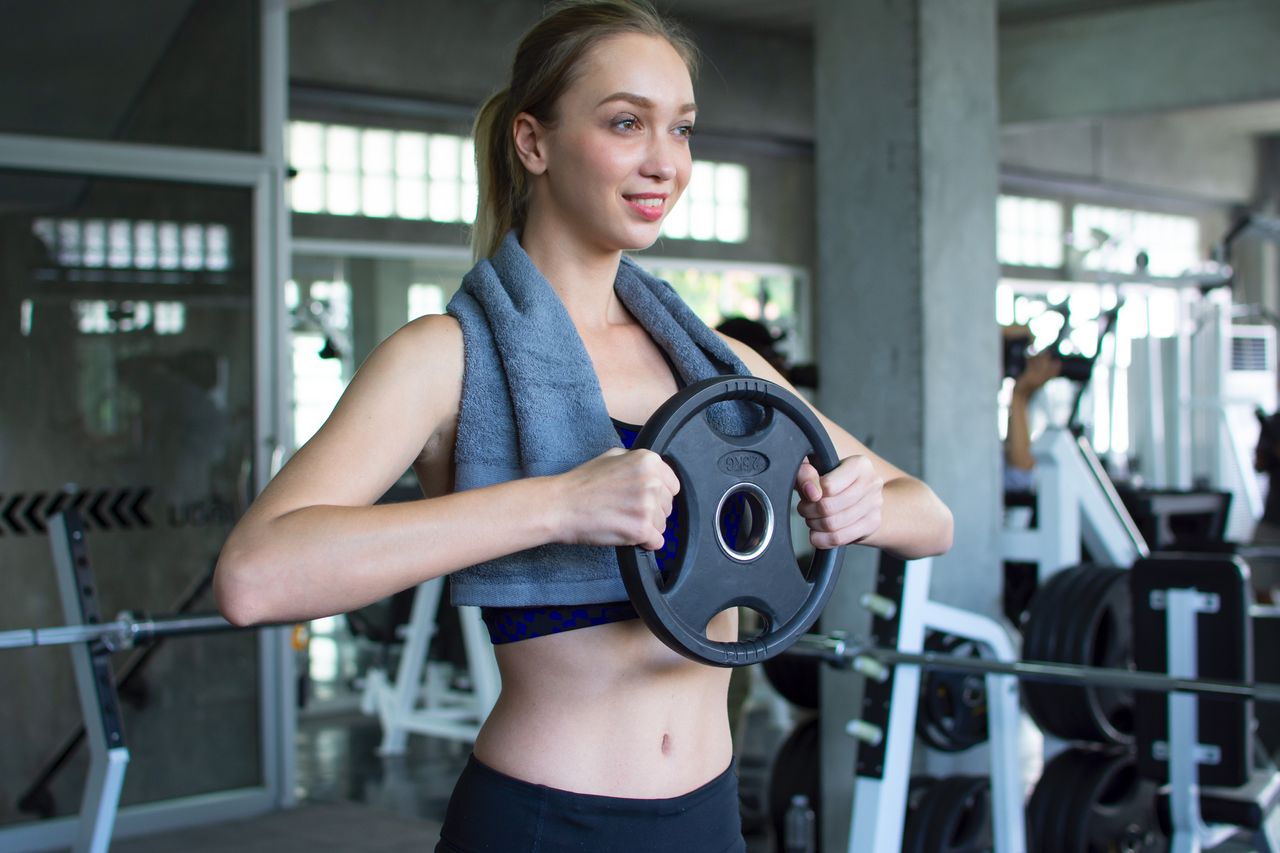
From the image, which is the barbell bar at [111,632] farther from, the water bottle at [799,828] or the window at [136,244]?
the window at [136,244]

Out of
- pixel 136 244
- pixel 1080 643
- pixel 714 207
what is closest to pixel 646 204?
pixel 1080 643

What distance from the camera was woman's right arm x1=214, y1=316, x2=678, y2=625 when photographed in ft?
3.01

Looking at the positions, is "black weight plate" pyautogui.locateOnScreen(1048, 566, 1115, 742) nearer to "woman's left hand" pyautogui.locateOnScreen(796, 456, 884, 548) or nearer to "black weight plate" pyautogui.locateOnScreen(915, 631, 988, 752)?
"black weight plate" pyautogui.locateOnScreen(915, 631, 988, 752)

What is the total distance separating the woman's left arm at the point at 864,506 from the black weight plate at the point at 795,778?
8.01ft

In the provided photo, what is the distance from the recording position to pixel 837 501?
3.55ft

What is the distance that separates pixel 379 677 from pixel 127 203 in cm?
250

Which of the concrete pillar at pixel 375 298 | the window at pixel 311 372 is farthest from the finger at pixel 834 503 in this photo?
the concrete pillar at pixel 375 298

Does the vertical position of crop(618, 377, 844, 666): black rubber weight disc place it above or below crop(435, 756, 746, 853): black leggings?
above

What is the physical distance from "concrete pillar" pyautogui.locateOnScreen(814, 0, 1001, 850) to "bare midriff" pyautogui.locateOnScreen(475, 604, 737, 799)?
7.47 feet

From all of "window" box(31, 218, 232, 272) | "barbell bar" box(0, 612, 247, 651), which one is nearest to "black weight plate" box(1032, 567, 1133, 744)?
"barbell bar" box(0, 612, 247, 651)

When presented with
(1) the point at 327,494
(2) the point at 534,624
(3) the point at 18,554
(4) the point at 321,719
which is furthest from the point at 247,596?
(4) the point at 321,719

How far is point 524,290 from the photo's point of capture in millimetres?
1140

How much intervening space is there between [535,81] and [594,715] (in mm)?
559

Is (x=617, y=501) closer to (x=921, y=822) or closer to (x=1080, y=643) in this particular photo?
(x=921, y=822)
